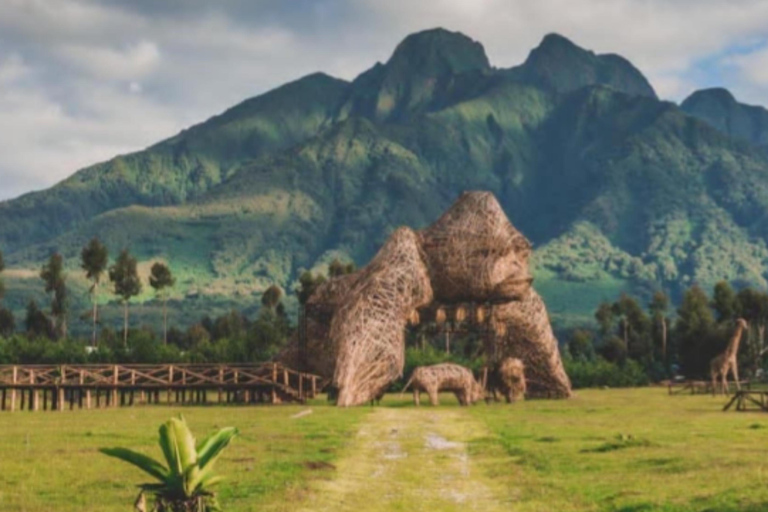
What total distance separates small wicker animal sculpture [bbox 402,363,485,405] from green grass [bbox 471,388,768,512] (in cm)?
1311

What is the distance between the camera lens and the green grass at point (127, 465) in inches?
738

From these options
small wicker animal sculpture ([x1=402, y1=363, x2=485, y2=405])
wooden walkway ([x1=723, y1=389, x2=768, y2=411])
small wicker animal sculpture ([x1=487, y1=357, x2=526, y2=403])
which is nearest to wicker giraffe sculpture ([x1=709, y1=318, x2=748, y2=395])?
small wicker animal sculpture ([x1=487, y1=357, x2=526, y2=403])

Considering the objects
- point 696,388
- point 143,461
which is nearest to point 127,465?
point 143,461

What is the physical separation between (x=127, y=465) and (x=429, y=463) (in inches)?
253

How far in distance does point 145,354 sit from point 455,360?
20.7 meters

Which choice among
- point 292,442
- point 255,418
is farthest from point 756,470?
point 255,418

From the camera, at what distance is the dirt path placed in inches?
720

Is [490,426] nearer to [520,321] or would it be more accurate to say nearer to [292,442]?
[292,442]

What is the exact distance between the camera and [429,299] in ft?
188

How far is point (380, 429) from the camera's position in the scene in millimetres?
34656

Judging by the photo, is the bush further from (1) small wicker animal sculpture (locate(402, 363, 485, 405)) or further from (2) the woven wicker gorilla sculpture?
→ (1) small wicker animal sculpture (locate(402, 363, 485, 405))

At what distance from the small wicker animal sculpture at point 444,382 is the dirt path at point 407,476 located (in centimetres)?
1837

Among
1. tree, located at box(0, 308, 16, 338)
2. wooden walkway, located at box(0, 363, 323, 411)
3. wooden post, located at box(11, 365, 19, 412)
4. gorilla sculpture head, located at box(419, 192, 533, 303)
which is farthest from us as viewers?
tree, located at box(0, 308, 16, 338)

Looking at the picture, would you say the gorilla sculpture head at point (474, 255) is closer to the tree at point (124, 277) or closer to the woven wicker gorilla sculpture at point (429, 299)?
the woven wicker gorilla sculpture at point (429, 299)
